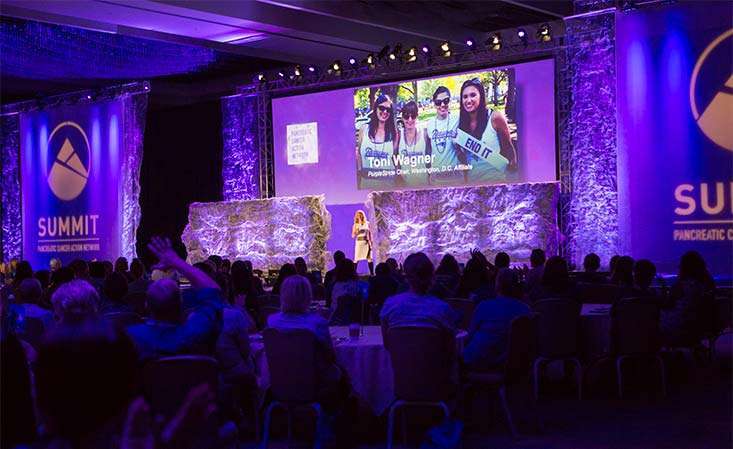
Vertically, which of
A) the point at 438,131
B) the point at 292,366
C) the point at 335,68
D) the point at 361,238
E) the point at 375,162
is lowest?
the point at 292,366

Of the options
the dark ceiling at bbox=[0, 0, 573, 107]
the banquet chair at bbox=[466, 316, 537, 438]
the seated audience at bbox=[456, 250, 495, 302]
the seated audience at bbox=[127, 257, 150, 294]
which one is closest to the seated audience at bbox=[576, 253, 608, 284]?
the seated audience at bbox=[456, 250, 495, 302]

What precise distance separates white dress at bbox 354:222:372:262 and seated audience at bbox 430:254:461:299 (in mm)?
6386

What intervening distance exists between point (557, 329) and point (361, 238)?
9247mm

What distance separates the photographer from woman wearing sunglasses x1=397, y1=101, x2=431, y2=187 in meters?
15.2

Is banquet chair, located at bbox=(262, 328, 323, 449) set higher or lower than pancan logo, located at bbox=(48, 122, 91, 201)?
lower

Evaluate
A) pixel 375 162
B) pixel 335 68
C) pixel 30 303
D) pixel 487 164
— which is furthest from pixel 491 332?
pixel 335 68

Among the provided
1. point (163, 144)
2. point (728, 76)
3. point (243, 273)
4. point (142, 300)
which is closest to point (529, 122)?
point (728, 76)

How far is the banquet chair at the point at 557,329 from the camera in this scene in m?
6.66

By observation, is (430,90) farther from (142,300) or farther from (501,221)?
(142,300)

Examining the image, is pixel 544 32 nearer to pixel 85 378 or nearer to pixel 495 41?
pixel 495 41

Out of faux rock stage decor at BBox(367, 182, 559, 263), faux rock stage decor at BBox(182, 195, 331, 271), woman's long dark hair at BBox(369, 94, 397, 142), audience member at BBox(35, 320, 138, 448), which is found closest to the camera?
audience member at BBox(35, 320, 138, 448)

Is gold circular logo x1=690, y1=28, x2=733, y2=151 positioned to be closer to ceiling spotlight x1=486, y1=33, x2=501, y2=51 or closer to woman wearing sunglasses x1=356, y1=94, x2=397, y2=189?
ceiling spotlight x1=486, y1=33, x2=501, y2=51

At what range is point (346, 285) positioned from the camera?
26.6ft

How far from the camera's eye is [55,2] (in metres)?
13.4
